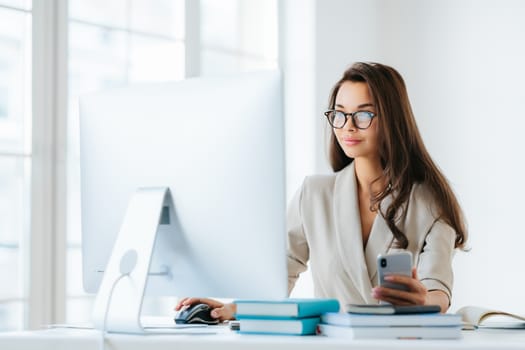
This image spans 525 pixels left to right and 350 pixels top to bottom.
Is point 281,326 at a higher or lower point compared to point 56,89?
lower

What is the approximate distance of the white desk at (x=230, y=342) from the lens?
4.10 feet

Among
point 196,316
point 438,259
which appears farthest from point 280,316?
point 438,259

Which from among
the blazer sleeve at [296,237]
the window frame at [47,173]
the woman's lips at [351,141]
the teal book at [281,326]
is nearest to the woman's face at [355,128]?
the woman's lips at [351,141]

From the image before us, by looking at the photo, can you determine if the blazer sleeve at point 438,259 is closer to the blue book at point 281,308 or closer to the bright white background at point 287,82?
the blue book at point 281,308

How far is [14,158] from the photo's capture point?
3.14 metres

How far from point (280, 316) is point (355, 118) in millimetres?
954

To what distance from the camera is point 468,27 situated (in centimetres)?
418

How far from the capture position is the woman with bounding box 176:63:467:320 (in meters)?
2.18

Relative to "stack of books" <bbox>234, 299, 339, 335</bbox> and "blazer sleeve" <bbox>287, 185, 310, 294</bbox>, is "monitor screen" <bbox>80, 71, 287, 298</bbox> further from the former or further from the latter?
"blazer sleeve" <bbox>287, 185, 310, 294</bbox>

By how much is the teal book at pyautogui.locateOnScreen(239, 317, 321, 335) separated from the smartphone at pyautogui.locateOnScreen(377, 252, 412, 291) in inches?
6.4

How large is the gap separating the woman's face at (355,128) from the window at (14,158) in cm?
142

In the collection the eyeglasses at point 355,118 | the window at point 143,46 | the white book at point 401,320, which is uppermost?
the window at point 143,46

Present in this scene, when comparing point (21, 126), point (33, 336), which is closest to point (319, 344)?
point (33, 336)

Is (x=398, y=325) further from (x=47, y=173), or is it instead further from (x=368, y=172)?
(x=47, y=173)
